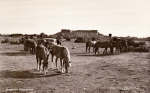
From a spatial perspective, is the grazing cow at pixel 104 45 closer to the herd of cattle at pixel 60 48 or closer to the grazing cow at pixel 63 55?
the herd of cattle at pixel 60 48

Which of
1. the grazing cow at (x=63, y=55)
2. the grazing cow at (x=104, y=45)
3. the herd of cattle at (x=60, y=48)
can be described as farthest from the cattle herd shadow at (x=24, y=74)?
the grazing cow at (x=104, y=45)

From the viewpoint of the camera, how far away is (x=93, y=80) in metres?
13.9

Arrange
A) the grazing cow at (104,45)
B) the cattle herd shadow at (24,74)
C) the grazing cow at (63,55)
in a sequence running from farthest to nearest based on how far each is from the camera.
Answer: the grazing cow at (104,45) < the grazing cow at (63,55) < the cattle herd shadow at (24,74)

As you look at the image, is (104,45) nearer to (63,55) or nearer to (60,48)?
(60,48)

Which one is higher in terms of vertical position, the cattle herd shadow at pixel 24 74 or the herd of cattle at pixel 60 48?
the herd of cattle at pixel 60 48

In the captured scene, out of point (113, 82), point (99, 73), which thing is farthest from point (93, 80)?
point (99, 73)

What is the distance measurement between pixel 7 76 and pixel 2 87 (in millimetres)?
3088

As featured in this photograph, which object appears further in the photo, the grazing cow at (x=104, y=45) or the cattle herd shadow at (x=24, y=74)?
the grazing cow at (x=104, y=45)

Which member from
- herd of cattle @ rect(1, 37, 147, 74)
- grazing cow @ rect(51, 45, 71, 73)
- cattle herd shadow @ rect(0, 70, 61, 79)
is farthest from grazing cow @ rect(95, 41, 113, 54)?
cattle herd shadow @ rect(0, 70, 61, 79)

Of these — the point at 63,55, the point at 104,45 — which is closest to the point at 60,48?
the point at 63,55

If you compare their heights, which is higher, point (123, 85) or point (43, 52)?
point (43, 52)

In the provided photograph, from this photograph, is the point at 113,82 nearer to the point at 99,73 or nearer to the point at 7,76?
the point at 99,73

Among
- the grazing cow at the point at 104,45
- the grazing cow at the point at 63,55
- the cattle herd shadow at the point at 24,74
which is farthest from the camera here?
the grazing cow at the point at 104,45

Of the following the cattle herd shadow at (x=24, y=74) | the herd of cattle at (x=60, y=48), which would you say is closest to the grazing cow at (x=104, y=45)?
the herd of cattle at (x=60, y=48)
